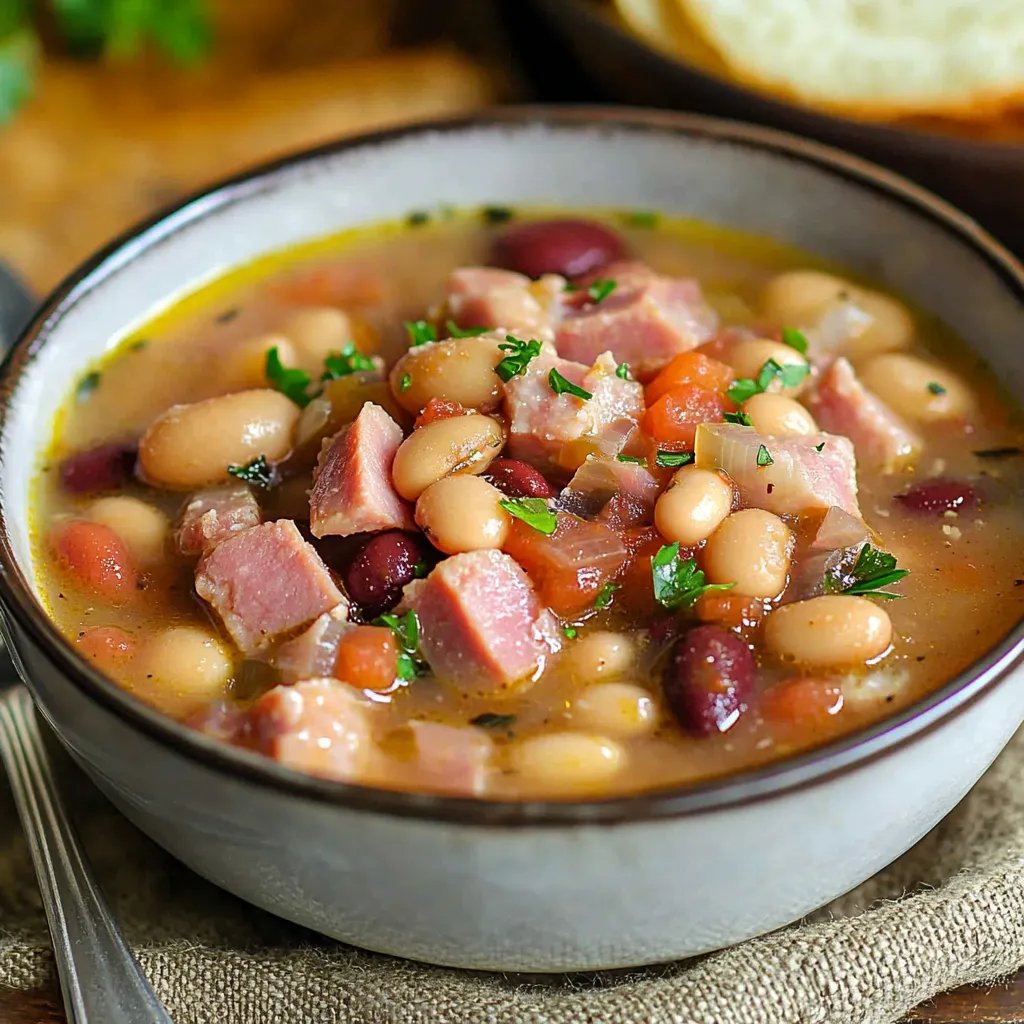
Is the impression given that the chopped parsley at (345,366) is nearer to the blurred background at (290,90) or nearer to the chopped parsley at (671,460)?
the chopped parsley at (671,460)

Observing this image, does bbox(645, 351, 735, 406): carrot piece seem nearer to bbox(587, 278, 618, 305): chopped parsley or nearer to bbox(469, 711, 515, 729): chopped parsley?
bbox(587, 278, 618, 305): chopped parsley

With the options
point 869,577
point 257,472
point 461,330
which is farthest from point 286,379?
point 869,577

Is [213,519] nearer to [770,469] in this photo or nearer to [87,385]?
[87,385]

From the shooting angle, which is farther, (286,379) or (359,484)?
(286,379)

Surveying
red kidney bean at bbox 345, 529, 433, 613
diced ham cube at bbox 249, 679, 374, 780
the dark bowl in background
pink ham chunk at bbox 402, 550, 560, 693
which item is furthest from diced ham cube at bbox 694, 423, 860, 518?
the dark bowl in background

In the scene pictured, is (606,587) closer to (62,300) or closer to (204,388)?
(204,388)

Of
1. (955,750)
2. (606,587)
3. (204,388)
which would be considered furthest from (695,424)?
(204,388)

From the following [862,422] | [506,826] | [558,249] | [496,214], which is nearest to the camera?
[506,826]
